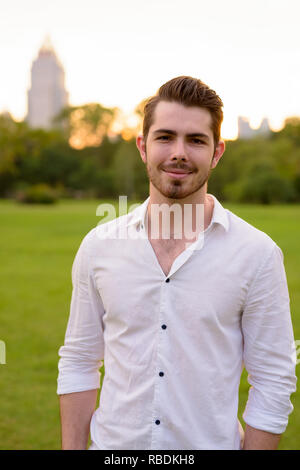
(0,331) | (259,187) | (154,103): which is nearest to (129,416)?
(154,103)

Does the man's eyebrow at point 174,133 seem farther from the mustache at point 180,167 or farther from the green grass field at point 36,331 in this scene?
the green grass field at point 36,331

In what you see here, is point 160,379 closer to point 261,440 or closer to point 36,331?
point 261,440

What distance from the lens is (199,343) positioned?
1837 mm

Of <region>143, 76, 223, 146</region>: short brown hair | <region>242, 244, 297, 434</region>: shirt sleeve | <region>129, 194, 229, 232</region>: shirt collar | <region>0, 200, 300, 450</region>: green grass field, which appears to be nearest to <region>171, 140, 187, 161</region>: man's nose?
<region>143, 76, 223, 146</region>: short brown hair

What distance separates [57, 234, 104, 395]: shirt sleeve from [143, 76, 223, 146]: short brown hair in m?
0.57

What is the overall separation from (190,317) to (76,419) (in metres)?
0.61

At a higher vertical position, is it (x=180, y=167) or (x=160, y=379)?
(x=180, y=167)

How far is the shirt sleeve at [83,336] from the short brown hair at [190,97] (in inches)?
22.6

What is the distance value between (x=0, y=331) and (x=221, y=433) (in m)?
5.72

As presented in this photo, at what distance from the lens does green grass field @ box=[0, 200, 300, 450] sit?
442 centimetres

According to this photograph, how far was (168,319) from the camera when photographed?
72.9 inches

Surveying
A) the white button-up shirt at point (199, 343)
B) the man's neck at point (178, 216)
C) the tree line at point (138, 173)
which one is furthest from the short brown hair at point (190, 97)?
the tree line at point (138, 173)

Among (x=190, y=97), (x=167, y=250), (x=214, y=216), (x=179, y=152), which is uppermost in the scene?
(x=190, y=97)

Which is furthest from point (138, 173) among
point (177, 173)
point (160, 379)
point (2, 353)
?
point (160, 379)
